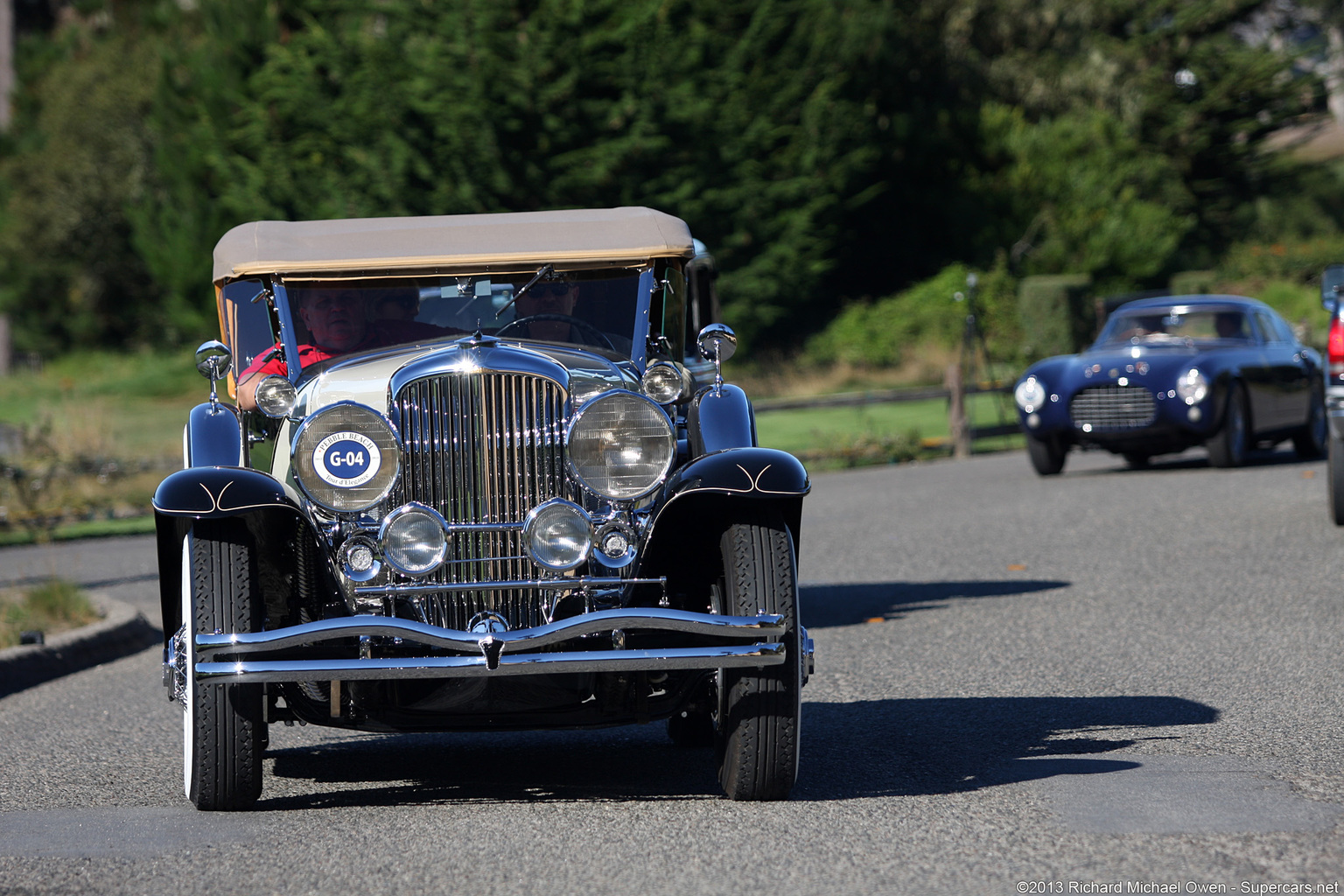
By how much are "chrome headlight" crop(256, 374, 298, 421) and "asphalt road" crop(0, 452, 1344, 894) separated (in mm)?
1246

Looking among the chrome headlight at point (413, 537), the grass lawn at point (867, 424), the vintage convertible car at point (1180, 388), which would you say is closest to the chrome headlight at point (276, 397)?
the chrome headlight at point (413, 537)

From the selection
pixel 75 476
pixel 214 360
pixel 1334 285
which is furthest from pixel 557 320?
pixel 75 476

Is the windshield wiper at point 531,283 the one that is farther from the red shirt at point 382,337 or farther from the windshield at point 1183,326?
the windshield at point 1183,326

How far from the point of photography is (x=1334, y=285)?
35.6ft

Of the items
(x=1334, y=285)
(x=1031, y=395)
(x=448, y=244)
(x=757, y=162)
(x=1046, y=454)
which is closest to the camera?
(x=448, y=244)

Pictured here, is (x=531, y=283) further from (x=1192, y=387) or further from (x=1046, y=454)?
(x=1046, y=454)

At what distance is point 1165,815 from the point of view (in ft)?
15.0

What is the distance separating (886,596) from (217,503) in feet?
19.0

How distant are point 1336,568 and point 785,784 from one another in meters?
5.91

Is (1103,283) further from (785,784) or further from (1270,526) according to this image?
(785,784)

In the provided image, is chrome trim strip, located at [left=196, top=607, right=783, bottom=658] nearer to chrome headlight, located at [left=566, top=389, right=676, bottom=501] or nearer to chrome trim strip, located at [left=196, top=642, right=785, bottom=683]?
chrome trim strip, located at [left=196, top=642, right=785, bottom=683]

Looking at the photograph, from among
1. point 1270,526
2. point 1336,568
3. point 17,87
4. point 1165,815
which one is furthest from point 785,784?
point 17,87

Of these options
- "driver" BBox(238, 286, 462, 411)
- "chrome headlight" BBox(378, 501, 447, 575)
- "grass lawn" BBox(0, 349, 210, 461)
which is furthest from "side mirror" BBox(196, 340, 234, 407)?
"grass lawn" BBox(0, 349, 210, 461)

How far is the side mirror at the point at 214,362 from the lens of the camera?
576 cm
